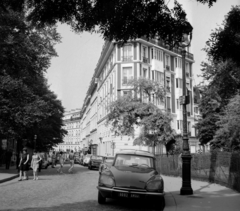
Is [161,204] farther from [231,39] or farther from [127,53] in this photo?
[127,53]

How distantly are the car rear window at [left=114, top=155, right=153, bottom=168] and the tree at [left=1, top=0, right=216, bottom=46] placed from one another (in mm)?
5585

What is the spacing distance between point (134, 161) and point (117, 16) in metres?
6.41

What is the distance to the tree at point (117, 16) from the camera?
6.50 meters

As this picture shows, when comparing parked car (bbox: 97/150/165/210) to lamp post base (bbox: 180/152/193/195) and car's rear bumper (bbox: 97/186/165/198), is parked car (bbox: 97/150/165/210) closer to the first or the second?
car's rear bumper (bbox: 97/186/165/198)

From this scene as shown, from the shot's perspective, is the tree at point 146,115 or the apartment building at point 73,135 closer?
the tree at point 146,115

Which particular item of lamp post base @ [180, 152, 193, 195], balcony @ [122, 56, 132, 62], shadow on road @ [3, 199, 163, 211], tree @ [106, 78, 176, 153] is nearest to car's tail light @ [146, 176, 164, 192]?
shadow on road @ [3, 199, 163, 211]

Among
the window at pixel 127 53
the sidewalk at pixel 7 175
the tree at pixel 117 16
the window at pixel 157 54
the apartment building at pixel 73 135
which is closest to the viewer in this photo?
the tree at pixel 117 16

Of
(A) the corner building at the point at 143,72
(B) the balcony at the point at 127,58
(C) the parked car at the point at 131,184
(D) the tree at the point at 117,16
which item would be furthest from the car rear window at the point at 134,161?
(B) the balcony at the point at 127,58

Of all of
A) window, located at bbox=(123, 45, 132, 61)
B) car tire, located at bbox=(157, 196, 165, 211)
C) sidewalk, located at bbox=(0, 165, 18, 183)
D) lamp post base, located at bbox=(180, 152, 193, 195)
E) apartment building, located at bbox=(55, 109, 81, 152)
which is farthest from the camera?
apartment building, located at bbox=(55, 109, 81, 152)

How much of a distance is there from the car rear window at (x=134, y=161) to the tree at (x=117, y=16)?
5585 millimetres

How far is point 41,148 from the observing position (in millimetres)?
62156

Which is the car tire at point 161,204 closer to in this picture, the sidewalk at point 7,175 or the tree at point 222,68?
the tree at point 222,68

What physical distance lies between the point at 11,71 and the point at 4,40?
300 cm

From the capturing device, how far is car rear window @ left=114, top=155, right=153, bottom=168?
39.1ft
